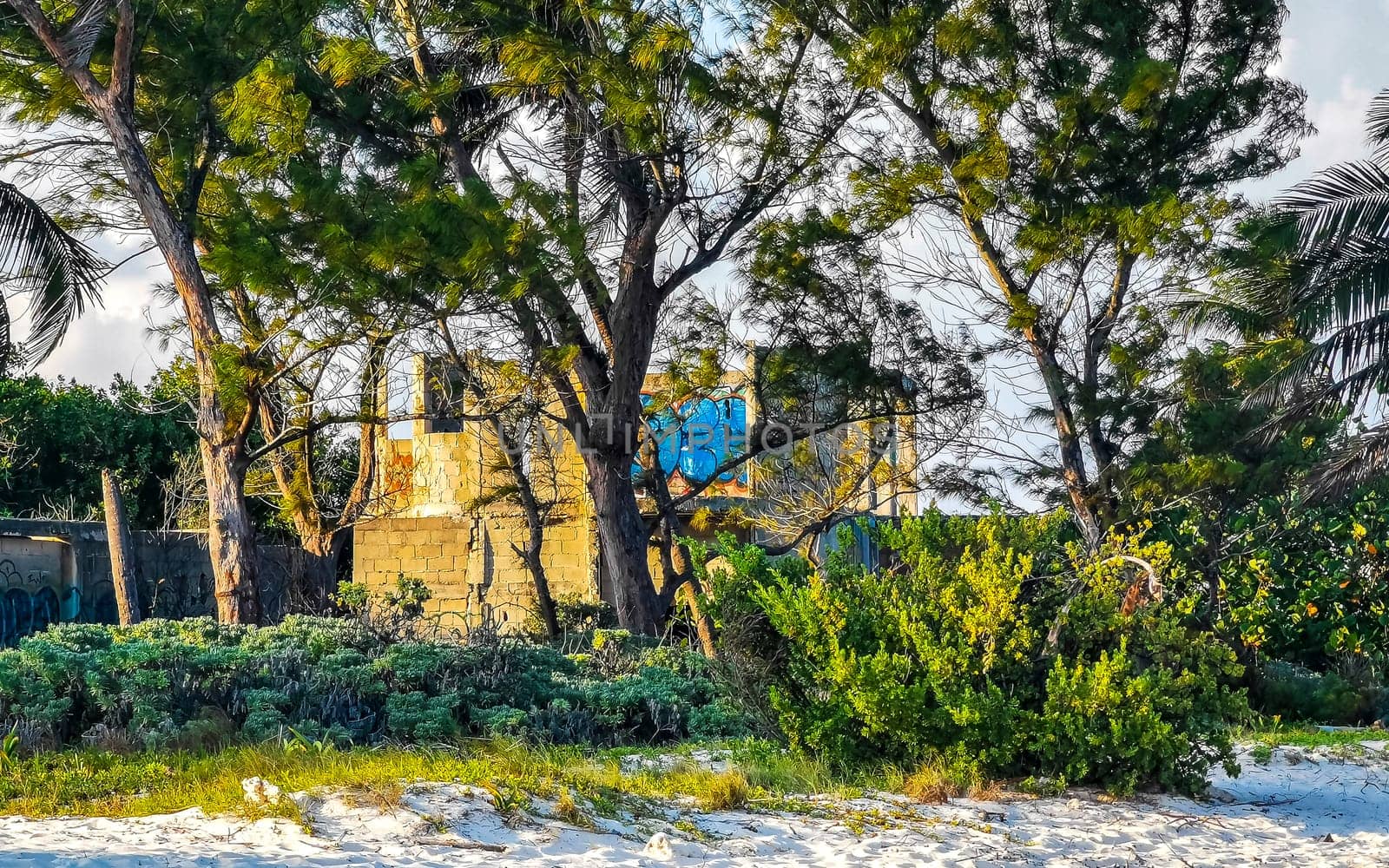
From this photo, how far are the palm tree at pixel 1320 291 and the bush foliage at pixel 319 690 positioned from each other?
6.27m

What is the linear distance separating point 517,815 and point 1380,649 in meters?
10.8

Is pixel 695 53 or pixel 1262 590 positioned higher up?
pixel 695 53

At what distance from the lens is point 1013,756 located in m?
7.56

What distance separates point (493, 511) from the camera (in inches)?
777

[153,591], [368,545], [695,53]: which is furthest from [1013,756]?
[368,545]

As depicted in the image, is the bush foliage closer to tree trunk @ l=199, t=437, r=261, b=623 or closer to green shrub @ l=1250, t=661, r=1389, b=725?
tree trunk @ l=199, t=437, r=261, b=623

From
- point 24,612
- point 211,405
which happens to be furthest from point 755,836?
point 24,612

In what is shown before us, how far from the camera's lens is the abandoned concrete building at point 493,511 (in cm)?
1853

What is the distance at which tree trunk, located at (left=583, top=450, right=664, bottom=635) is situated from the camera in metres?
14.7

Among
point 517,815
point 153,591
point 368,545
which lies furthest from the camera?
point 368,545

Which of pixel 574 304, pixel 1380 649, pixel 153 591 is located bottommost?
pixel 1380 649

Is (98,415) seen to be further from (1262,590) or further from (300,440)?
(1262,590)

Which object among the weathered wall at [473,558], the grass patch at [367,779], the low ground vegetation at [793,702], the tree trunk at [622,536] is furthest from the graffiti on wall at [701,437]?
the grass patch at [367,779]

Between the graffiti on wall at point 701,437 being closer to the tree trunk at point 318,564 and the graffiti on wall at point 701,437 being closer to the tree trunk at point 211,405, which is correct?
the tree trunk at point 318,564
